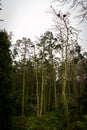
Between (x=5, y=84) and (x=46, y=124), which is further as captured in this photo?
(x=46, y=124)

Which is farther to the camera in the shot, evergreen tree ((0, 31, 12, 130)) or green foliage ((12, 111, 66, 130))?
green foliage ((12, 111, 66, 130))

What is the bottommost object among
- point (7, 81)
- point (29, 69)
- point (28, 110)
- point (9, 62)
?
point (28, 110)

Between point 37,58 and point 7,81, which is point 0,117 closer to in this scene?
Answer: point 7,81

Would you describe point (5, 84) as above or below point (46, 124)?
above

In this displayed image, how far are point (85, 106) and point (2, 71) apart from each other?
19.6ft

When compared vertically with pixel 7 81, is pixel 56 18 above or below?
above

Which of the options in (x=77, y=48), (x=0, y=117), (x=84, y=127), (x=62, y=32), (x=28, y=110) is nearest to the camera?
(x=84, y=127)

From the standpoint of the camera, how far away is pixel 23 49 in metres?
31.6

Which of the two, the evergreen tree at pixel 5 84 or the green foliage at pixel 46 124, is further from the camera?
the green foliage at pixel 46 124

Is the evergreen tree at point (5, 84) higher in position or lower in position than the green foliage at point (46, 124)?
higher

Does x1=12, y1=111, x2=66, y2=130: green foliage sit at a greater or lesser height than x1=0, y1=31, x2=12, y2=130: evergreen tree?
lesser

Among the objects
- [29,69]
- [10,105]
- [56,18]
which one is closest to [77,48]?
[29,69]

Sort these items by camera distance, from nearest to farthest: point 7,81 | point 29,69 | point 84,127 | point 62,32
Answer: point 84,127 → point 7,81 → point 62,32 → point 29,69

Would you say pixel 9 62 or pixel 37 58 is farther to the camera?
pixel 37 58
